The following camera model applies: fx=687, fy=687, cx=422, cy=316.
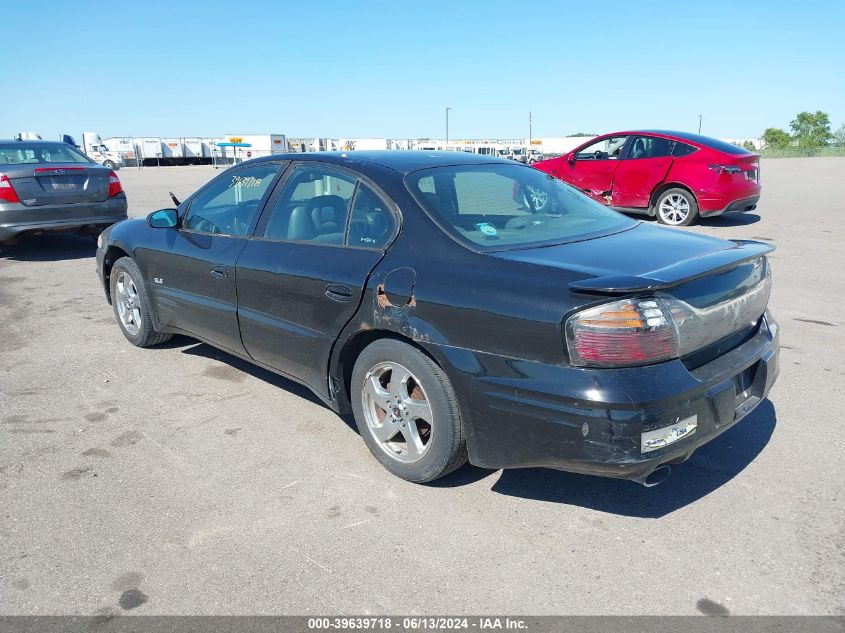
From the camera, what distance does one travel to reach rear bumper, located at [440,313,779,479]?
2.62 m

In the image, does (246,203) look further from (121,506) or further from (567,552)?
(567,552)

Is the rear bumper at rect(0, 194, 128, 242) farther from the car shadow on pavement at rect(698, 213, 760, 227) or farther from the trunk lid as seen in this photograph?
the car shadow on pavement at rect(698, 213, 760, 227)

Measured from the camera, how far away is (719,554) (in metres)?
2.77

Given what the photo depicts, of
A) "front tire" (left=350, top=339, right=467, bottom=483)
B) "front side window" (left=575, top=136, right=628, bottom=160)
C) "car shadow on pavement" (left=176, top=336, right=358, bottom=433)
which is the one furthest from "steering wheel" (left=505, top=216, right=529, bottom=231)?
"front side window" (left=575, top=136, right=628, bottom=160)

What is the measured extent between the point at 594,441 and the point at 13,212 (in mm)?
8743

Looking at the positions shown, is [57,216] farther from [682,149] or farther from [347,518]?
[682,149]

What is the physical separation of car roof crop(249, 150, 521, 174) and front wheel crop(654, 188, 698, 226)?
786cm

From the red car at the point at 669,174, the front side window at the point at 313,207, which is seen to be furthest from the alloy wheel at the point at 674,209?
the front side window at the point at 313,207

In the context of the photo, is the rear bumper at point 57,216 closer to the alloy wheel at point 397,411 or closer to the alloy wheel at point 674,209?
the alloy wheel at point 397,411

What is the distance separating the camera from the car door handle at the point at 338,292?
3.46 metres

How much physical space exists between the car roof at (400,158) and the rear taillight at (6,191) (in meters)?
6.10

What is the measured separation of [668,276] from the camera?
2732 mm

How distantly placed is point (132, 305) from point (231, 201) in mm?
1585

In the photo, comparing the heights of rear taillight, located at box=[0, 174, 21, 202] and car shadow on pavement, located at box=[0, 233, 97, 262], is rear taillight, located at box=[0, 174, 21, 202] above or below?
above
